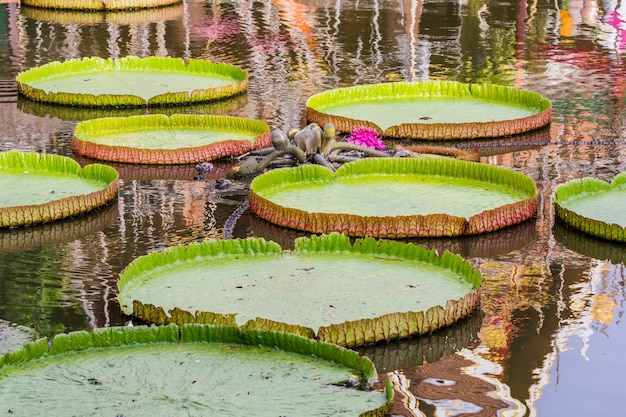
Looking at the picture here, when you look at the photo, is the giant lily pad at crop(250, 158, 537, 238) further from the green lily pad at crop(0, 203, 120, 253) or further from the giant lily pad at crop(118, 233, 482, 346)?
the green lily pad at crop(0, 203, 120, 253)

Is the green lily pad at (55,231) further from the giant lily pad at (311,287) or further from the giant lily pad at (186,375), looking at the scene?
the giant lily pad at (186,375)

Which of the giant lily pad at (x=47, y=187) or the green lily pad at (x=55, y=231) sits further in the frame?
the giant lily pad at (x=47, y=187)

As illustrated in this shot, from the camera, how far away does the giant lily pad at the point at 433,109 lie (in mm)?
9695

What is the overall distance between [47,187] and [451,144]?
322cm

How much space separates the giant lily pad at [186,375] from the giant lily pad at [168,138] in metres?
3.85

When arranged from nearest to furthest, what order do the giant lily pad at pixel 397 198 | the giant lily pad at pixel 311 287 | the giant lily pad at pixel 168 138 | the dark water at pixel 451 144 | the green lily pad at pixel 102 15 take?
1. the dark water at pixel 451 144
2. the giant lily pad at pixel 311 287
3. the giant lily pad at pixel 397 198
4. the giant lily pad at pixel 168 138
5. the green lily pad at pixel 102 15

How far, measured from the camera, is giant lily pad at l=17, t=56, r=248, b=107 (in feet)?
36.2

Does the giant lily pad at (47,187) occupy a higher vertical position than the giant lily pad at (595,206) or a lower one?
lower

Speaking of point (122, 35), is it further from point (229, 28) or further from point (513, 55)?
point (513, 55)

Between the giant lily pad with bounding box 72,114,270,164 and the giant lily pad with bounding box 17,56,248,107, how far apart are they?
1251 millimetres

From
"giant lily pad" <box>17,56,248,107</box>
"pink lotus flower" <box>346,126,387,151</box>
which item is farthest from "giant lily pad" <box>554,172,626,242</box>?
"giant lily pad" <box>17,56,248,107</box>

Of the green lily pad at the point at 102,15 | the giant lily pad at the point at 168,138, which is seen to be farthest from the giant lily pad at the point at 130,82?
the green lily pad at the point at 102,15

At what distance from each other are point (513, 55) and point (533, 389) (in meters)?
8.55

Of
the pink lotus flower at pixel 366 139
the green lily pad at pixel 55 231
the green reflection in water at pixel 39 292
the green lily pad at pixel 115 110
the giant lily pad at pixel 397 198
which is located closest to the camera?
the green reflection in water at pixel 39 292
